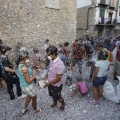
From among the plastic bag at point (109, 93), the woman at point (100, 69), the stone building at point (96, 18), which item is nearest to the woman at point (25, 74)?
the woman at point (100, 69)

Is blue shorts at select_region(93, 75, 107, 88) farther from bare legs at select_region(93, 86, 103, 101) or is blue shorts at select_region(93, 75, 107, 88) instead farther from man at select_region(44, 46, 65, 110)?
man at select_region(44, 46, 65, 110)

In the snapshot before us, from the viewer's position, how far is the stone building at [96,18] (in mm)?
20531

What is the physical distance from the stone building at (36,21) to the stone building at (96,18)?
37.4 feet

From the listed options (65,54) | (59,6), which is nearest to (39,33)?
(59,6)

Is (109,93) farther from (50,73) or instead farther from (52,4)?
(52,4)

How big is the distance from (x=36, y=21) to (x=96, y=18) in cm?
1460

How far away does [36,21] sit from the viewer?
8.17 meters

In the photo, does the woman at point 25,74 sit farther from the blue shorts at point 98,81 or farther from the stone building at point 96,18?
the stone building at point 96,18

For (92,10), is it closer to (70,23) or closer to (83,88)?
(70,23)

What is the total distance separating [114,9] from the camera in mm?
23438

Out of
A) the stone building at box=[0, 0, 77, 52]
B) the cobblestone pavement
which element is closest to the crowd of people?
the cobblestone pavement

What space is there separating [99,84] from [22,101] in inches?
82.4

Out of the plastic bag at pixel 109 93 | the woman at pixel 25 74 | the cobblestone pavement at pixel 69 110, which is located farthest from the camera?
the plastic bag at pixel 109 93

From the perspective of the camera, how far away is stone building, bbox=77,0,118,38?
20.5 metres
